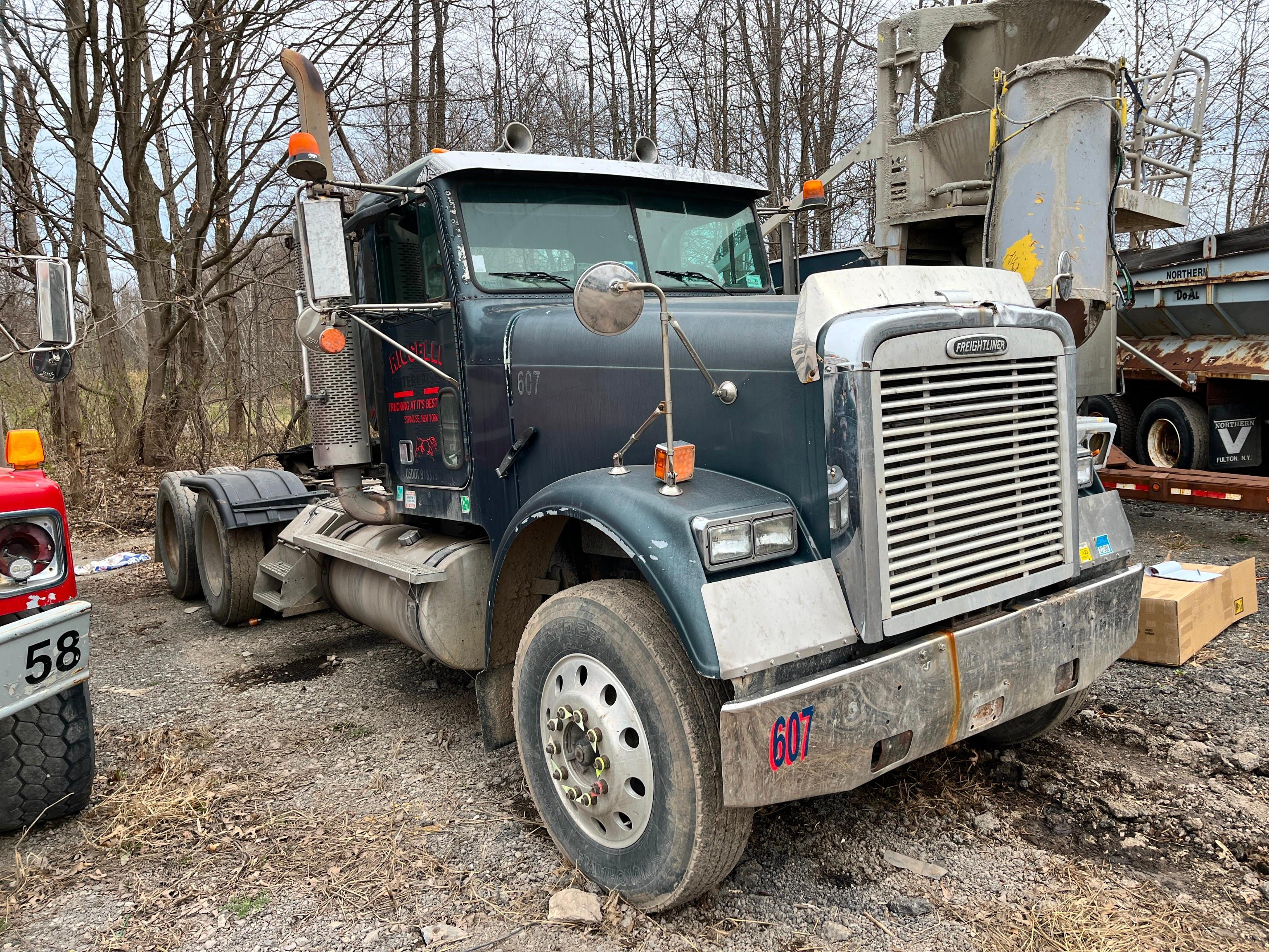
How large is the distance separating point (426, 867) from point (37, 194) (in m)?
12.6

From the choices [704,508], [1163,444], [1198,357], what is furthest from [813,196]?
[1163,444]

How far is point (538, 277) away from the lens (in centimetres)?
404

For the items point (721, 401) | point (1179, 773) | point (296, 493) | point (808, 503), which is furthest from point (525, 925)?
point (296, 493)

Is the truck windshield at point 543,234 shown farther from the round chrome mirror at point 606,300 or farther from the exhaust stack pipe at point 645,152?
the round chrome mirror at point 606,300

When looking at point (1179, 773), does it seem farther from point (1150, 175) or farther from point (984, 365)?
point (1150, 175)

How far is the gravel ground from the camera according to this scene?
2.75m

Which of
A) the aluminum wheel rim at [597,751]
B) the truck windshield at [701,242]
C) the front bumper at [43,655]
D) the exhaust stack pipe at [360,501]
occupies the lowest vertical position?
the aluminum wheel rim at [597,751]

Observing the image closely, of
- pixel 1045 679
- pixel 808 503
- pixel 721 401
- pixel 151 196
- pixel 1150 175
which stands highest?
pixel 151 196

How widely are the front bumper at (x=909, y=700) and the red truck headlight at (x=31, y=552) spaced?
2449 millimetres

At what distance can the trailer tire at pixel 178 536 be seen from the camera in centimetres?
670

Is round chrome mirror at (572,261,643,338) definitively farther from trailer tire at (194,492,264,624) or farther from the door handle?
trailer tire at (194,492,264,624)

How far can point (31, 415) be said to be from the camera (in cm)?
1202

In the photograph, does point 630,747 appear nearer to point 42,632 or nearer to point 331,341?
point 42,632

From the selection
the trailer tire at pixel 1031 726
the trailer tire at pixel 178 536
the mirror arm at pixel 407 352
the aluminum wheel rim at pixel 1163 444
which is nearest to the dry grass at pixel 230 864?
the mirror arm at pixel 407 352
